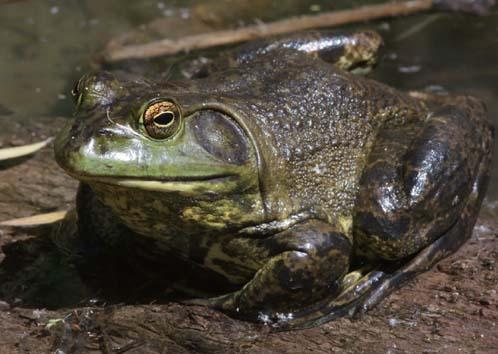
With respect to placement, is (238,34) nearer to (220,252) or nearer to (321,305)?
(220,252)

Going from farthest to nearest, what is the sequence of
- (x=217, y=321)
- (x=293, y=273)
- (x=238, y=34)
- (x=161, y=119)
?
(x=238, y=34) → (x=217, y=321) → (x=293, y=273) → (x=161, y=119)

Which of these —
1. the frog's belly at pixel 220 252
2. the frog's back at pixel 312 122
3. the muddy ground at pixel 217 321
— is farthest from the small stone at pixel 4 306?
the frog's back at pixel 312 122

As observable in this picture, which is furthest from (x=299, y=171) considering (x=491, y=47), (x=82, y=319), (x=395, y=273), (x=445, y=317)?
(x=491, y=47)

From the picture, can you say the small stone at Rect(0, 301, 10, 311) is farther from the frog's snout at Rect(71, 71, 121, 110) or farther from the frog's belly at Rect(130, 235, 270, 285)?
the frog's snout at Rect(71, 71, 121, 110)

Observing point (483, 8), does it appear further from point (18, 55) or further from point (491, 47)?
point (18, 55)

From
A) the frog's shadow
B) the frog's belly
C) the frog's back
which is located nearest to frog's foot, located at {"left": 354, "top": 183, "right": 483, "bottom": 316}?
the frog's back

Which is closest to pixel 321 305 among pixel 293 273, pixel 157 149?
pixel 293 273
